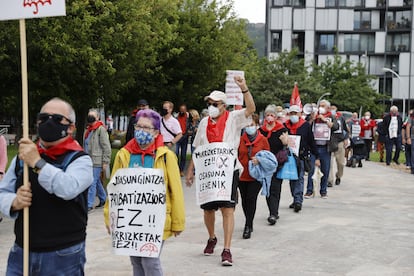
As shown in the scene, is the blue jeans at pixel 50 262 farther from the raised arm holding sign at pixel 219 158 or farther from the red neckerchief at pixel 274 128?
the red neckerchief at pixel 274 128

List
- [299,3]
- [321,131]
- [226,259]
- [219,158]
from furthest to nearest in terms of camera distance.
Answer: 1. [299,3]
2. [321,131]
3. [219,158]
4. [226,259]

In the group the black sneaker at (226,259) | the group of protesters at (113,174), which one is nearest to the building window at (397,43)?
the group of protesters at (113,174)

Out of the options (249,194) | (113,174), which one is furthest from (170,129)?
(113,174)

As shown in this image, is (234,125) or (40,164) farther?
(234,125)

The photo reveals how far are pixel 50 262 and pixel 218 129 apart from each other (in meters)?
4.05

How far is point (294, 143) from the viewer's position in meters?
11.8

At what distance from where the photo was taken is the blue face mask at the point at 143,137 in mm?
5430

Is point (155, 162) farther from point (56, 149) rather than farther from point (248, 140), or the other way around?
point (248, 140)

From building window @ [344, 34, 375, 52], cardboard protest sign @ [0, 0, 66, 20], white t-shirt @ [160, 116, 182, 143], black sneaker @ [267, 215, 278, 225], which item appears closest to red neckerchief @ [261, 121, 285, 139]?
black sneaker @ [267, 215, 278, 225]

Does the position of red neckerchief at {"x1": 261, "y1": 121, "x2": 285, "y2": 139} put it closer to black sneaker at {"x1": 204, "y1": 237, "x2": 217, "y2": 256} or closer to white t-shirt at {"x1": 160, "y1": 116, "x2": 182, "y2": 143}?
black sneaker at {"x1": 204, "y1": 237, "x2": 217, "y2": 256}

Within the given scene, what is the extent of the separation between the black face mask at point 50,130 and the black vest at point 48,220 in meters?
0.15

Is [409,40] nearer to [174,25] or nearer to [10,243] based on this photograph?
[174,25]

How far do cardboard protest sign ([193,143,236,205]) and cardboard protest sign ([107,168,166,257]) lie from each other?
223 centimetres

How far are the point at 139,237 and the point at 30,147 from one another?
6.23 ft
